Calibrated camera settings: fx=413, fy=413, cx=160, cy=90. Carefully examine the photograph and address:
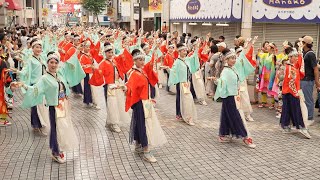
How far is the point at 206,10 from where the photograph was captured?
56.1 feet

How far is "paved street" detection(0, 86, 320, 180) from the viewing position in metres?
5.91

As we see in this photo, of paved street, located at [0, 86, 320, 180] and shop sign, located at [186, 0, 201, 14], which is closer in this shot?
paved street, located at [0, 86, 320, 180]

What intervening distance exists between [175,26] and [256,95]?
1469cm

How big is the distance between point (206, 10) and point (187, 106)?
30.1ft

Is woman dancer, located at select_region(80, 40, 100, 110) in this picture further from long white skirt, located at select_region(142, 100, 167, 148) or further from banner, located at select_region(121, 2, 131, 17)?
banner, located at select_region(121, 2, 131, 17)

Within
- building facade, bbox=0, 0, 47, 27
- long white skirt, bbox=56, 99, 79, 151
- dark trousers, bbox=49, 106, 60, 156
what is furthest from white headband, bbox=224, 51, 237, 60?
building facade, bbox=0, 0, 47, 27

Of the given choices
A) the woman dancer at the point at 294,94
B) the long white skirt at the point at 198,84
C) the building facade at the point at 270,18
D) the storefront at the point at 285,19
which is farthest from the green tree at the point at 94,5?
the woman dancer at the point at 294,94

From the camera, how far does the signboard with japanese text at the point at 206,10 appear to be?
47.1 ft

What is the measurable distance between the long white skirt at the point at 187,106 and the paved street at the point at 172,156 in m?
0.20

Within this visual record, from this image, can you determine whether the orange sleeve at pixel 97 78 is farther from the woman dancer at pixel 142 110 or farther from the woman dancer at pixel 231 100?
the woman dancer at pixel 231 100

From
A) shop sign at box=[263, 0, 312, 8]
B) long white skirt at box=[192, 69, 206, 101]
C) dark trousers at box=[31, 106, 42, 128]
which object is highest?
shop sign at box=[263, 0, 312, 8]

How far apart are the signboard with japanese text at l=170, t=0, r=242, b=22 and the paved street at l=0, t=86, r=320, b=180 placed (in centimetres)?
650

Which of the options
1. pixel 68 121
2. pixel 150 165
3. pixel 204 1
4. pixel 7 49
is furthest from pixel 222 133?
pixel 204 1

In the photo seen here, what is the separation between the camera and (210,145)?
7.36m
